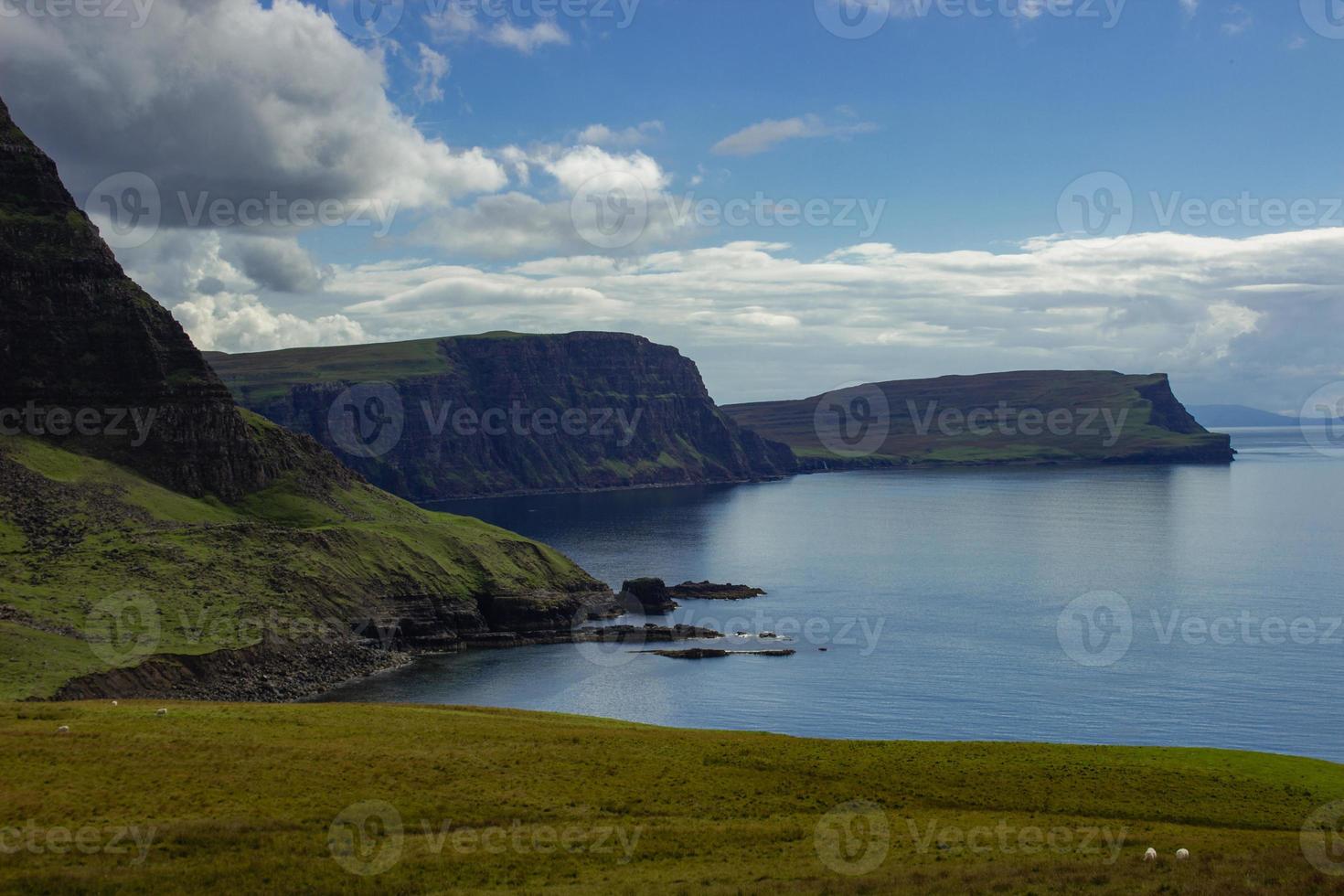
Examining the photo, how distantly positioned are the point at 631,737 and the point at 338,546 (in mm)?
99921

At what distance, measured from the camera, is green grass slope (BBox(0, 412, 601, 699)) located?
11656cm

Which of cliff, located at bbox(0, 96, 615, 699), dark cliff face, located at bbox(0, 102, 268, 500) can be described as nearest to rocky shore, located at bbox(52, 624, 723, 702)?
cliff, located at bbox(0, 96, 615, 699)

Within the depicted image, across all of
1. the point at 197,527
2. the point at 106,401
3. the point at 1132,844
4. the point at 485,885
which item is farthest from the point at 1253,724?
the point at 106,401

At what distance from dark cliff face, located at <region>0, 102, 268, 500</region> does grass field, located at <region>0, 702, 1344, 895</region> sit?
97.9 meters

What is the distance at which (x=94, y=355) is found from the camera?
164250 millimetres

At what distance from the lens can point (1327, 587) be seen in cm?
18088

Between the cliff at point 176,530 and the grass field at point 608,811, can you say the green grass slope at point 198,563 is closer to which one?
the cliff at point 176,530

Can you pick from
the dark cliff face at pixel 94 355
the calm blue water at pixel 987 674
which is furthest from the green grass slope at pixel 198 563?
the calm blue water at pixel 987 674

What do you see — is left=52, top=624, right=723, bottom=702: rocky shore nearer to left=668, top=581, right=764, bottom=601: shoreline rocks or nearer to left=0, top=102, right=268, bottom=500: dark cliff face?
left=668, top=581, right=764, bottom=601: shoreline rocks

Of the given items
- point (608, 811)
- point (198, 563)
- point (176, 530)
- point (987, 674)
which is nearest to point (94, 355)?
point (176, 530)

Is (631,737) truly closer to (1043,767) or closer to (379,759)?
(379,759)

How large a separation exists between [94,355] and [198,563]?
4591 centimetres

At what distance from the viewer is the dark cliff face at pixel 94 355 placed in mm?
158750

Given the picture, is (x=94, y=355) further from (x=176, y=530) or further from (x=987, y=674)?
(x=987, y=674)
